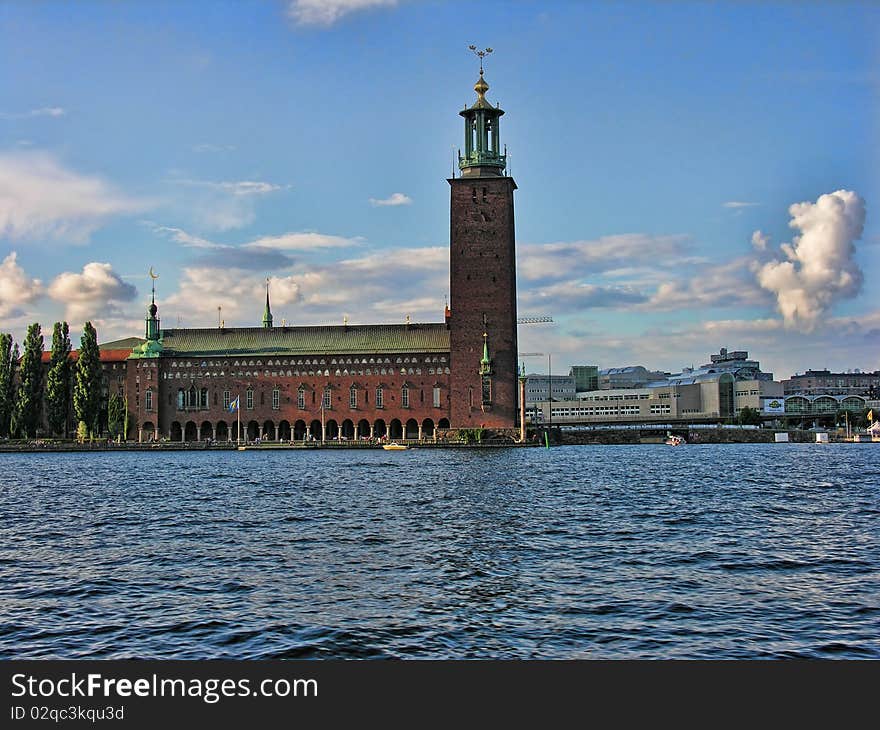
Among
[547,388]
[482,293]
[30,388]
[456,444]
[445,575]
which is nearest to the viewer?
[445,575]

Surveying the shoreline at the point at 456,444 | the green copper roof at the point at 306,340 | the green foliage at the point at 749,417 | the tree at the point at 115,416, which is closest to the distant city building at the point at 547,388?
the green foliage at the point at 749,417

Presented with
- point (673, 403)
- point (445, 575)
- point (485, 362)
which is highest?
point (485, 362)

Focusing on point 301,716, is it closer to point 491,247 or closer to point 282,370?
point 491,247

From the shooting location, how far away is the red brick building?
95312 millimetres

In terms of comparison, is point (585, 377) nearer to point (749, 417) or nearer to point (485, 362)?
point (749, 417)

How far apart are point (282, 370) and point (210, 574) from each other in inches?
3443

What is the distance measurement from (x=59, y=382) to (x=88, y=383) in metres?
2.38

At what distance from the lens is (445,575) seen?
17656 mm

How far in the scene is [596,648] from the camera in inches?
488

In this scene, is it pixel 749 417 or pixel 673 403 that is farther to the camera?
pixel 673 403

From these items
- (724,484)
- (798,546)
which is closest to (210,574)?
(798,546)


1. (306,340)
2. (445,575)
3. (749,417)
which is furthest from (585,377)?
(445,575)

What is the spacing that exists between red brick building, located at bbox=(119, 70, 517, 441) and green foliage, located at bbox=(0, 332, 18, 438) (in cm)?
1252

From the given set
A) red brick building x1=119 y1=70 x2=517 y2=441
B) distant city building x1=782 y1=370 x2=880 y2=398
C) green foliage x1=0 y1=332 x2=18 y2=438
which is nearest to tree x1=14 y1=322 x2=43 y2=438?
green foliage x1=0 y1=332 x2=18 y2=438
